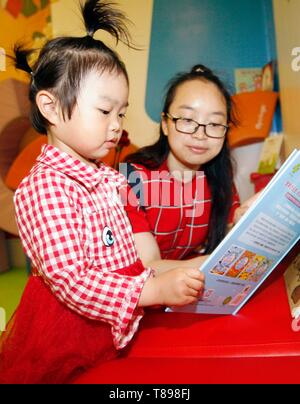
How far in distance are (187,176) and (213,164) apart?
4.1 inches

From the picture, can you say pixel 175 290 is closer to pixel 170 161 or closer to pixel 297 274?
pixel 297 274

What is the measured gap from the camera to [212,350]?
689mm

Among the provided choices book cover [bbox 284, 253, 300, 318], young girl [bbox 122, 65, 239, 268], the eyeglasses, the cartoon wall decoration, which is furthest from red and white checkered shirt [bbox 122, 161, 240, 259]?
the cartoon wall decoration

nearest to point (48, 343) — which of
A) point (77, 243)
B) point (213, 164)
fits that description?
point (77, 243)

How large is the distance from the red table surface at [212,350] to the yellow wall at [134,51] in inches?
47.0

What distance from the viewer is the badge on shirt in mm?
716

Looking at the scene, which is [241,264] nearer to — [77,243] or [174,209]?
[77,243]

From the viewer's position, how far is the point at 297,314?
76cm

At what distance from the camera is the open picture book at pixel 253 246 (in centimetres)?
A: 66

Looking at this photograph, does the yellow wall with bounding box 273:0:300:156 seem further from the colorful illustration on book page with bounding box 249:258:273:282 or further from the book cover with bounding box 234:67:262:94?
the colorful illustration on book page with bounding box 249:258:273:282

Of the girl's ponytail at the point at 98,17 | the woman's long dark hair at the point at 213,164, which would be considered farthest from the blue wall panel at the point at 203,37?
the girl's ponytail at the point at 98,17
